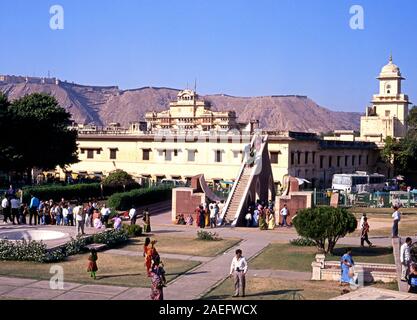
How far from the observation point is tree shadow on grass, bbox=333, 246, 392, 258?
22125 mm

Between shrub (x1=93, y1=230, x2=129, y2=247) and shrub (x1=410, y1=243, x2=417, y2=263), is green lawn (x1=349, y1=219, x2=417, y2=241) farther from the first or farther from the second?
shrub (x1=93, y1=230, x2=129, y2=247)

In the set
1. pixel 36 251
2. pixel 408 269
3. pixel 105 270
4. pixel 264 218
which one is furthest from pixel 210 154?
pixel 408 269

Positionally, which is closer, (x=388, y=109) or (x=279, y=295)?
(x=279, y=295)

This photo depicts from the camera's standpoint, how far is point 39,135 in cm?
4894

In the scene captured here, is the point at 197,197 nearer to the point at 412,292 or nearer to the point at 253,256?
the point at 253,256

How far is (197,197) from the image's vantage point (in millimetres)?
32781

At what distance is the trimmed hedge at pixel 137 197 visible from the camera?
36.7m

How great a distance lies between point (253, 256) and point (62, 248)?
647 centimetres

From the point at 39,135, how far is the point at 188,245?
28.2m

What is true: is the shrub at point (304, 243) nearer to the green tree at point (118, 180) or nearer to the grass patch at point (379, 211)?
the grass patch at point (379, 211)

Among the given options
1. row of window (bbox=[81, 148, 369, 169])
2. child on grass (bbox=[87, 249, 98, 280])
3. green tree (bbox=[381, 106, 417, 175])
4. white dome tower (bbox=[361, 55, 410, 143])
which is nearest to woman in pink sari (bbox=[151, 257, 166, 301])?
child on grass (bbox=[87, 249, 98, 280])

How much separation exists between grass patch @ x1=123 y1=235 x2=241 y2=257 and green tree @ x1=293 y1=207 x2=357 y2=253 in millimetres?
3210

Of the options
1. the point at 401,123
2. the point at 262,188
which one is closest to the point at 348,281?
the point at 262,188

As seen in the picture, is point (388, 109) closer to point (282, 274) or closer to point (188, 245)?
point (188, 245)
